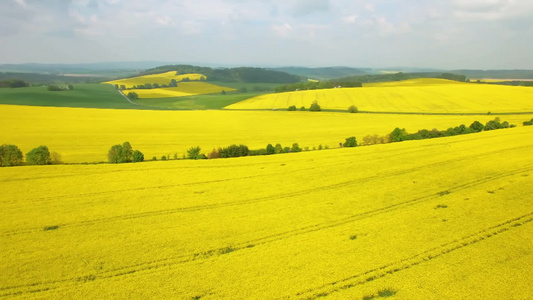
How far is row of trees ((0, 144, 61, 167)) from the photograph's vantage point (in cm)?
3059

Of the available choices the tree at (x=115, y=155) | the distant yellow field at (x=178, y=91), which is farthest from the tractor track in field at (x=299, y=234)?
the distant yellow field at (x=178, y=91)

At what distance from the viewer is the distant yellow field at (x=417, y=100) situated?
7569cm

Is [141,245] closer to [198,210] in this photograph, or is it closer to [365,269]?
[198,210]

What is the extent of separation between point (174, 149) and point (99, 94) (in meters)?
85.7

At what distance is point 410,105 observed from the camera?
81250 millimetres

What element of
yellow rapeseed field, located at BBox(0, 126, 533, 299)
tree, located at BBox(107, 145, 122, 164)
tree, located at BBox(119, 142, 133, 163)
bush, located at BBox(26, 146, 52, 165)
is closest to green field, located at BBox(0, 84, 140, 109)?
bush, located at BBox(26, 146, 52, 165)

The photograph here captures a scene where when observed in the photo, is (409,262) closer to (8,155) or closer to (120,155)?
(120,155)

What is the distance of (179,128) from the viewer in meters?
58.5

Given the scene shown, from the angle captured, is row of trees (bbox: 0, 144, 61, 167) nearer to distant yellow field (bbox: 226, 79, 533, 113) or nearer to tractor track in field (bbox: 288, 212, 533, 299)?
tractor track in field (bbox: 288, 212, 533, 299)

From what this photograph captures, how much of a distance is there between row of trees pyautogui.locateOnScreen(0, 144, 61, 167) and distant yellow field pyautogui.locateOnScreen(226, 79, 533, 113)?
205ft

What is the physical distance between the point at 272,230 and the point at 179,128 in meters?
44.7

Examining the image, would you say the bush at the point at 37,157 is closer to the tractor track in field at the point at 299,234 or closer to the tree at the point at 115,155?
the tree at the point at 115,155

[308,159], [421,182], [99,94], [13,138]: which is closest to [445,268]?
[421,182]

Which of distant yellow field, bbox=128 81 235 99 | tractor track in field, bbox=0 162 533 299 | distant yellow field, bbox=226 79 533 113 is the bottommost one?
tractor track in field, bbox=0 162 533 299
